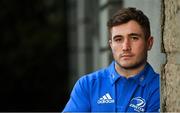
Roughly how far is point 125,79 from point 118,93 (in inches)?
3.3

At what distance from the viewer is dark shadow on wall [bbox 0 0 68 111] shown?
1986 cm

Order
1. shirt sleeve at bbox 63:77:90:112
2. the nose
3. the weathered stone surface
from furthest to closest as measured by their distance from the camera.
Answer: shirt sleeve at bbox 63:77:90:112
the nose
the weathered stone surface

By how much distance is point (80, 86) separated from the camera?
3795 millimetres

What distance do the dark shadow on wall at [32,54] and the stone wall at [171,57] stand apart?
16.2m

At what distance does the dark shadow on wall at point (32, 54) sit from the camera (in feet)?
65.2

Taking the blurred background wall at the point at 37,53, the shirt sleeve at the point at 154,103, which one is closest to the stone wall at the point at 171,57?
the shirt sleeve at the point at 154,103

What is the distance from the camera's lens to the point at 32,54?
65.4 ft

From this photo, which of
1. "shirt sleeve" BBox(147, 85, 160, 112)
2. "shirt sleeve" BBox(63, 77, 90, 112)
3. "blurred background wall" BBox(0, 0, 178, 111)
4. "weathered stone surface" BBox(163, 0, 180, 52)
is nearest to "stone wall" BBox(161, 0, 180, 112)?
"weathered stone surface" BBox(163, 0, 180, 52)

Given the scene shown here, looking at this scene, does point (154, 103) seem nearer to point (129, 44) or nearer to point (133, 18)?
point (129, 44)

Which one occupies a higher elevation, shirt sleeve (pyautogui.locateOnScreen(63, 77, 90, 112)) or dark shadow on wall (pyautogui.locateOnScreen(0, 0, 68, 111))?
shirt sleeve (pyautogui.locateOnScreen(63, 77, 90, 112))

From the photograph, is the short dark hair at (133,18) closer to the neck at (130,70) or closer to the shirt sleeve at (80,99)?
the neck at (130,70)

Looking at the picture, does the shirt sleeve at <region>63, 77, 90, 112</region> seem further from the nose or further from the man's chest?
the nose

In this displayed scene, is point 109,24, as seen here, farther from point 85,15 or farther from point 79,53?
point 79,53

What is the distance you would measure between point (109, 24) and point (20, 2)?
17.1m
